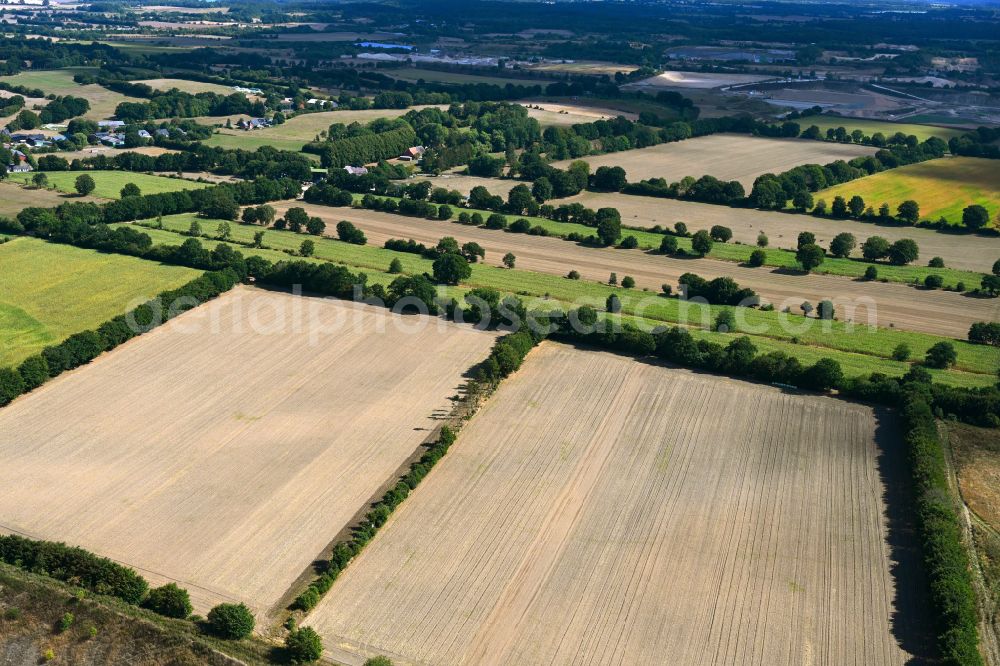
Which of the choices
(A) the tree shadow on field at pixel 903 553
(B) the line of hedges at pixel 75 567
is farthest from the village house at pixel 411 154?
(B) the line of hedges at pixel 75 567

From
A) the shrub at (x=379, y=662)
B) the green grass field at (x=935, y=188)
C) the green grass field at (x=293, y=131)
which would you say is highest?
the green grass field at (x=935, y=188)

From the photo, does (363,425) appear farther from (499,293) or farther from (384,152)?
(384,152)

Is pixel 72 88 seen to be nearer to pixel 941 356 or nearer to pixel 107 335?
pixel 107 335

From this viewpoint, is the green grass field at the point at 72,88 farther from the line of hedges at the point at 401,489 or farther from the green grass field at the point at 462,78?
the line of hedges at the point at 401,489

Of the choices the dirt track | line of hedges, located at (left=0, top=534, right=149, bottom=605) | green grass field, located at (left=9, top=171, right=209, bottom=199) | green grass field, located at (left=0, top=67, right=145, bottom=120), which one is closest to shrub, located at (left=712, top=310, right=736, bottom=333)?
the dirt track

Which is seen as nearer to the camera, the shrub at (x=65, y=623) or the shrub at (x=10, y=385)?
the shrub at (x=65, y=623)

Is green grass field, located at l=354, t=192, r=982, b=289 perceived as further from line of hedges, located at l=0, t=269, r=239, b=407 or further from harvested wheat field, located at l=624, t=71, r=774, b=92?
harvested wheat field, located at l=624, t=71, r=774, b=92

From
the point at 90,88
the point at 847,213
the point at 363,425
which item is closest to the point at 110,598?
the point at 363,425

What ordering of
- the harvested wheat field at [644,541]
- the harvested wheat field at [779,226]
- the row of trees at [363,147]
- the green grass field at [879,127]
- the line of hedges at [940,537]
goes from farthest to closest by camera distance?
the green grass field at [879,127] → the row of trees at [363,147] → the harvested wheat field at [779,226] → the harvested wheat field at [644,541] → the line of hedges at [940,537]
